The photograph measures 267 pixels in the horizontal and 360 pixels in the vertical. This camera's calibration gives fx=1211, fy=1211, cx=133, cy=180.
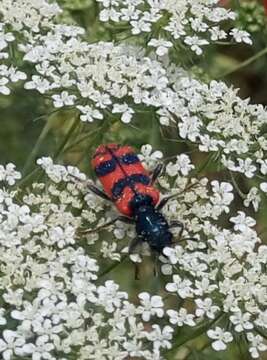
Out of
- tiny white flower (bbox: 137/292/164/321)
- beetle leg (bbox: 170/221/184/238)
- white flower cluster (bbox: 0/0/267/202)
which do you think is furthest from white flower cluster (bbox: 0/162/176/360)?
white flower cluster (bbox: 0/0/267/202)

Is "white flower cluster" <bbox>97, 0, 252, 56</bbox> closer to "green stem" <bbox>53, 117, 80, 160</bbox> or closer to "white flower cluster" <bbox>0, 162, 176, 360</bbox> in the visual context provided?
"green stem" <bbox>53, 117, 80, 160</bbox>

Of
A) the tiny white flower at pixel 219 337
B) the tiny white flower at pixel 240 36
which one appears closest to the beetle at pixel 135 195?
the tiny white flower at pixel 219 337

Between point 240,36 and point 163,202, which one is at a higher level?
point 240,36

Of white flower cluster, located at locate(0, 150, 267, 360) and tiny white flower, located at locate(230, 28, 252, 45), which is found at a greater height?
tiny white flower, located at locate(230, 28, 252, 45)

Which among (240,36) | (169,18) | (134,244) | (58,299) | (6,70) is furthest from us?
(240,36)

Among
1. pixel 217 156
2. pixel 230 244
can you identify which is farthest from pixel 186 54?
pixel 230 244

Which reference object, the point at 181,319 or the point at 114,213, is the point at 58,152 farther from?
the point at 181,319

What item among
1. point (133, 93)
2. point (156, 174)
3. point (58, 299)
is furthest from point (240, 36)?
point (58, 299)
